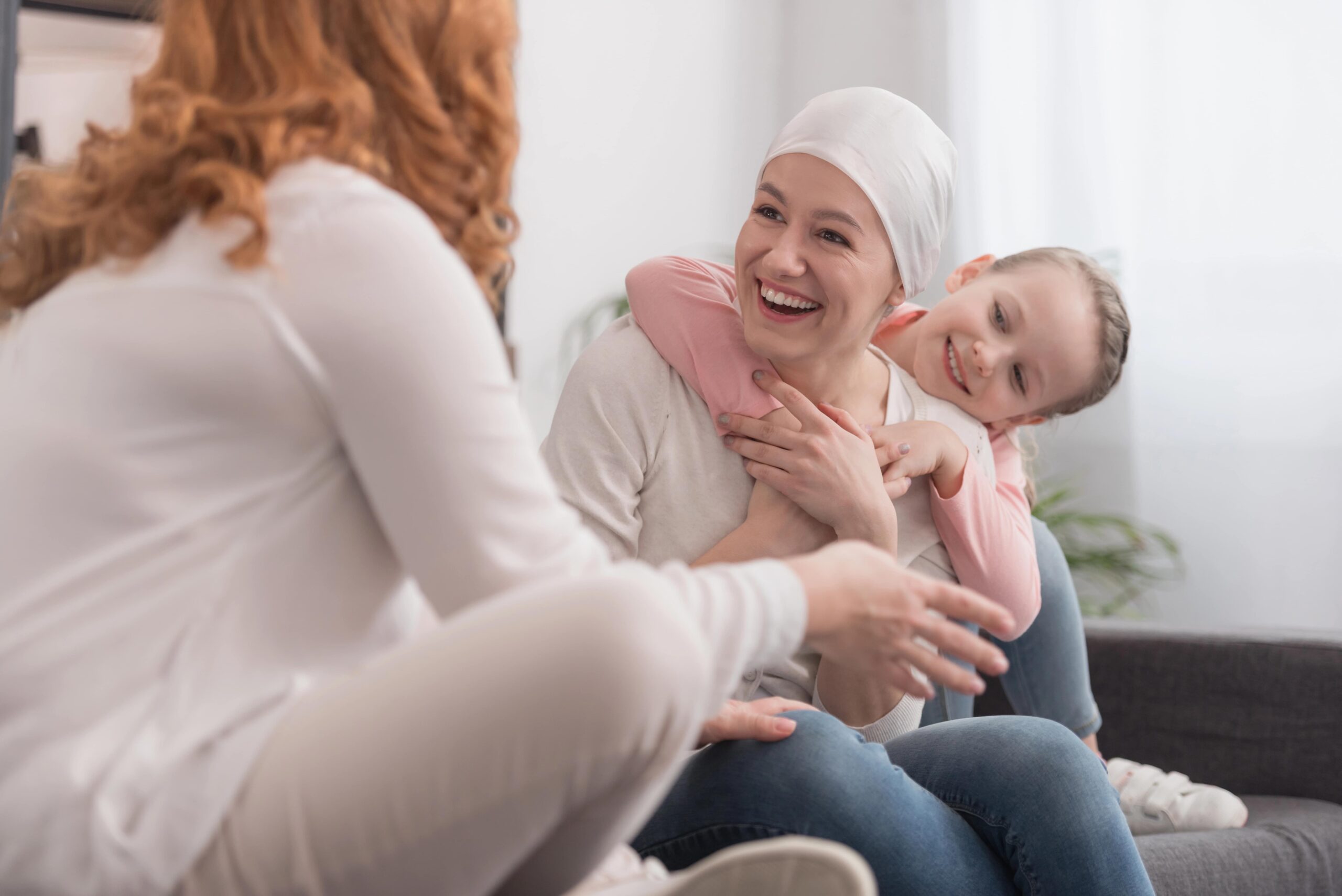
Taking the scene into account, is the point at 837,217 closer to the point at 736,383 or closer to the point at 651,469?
the point at 736,383

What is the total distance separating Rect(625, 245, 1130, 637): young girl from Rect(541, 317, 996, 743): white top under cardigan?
0.11ft

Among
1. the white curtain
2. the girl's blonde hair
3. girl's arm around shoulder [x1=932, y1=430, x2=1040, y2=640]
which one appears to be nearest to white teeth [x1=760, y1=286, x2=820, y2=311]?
girl's arm around shoulder [x1=932, y1=430, x2=1040, y2=640]

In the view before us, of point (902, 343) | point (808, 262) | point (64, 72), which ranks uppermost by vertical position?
point (64, 72)

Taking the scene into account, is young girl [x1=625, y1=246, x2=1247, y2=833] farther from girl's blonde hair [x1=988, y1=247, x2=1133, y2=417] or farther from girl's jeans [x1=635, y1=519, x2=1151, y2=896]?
girl's jeans [x1=635, y1=519, x2=1151, y2=896]

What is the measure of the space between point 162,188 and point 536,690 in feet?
1.33

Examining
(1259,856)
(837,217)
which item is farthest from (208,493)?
(1259,856)

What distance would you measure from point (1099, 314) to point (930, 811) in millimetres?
781

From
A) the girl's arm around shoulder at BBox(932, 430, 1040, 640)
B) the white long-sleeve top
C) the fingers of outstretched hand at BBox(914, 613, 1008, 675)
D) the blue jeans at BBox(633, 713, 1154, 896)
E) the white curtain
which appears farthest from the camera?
the white curtain

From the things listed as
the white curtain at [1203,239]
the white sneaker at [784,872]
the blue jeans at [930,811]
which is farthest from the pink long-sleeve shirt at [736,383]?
the white curtain at [1203,239]

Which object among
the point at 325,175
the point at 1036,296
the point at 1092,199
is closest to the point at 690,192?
the point at 1092,199

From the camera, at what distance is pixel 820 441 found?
4.33 ft

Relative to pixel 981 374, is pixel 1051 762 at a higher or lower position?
lower

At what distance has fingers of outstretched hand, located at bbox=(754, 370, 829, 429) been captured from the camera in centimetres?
134

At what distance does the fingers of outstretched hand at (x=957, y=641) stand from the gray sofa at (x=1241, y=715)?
99cm
